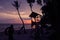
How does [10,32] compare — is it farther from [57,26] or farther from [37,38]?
[57,26]

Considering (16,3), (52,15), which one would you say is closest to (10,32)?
(52,15)

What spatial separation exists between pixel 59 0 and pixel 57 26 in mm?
456

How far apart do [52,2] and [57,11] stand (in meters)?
0.23

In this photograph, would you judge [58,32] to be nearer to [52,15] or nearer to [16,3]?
[52,15]

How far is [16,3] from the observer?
142 feet

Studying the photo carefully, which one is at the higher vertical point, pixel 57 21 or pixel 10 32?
pixel 57 21

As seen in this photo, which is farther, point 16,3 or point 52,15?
point 16,3

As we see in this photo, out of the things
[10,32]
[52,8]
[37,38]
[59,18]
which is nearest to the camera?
[59,18]

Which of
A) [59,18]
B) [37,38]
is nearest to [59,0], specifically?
[59,18]

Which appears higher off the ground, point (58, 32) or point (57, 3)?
Answer: point (57, 3)

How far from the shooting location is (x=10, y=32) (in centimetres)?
1499

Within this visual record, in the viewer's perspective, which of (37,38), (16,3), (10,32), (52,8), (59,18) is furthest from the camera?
(16,3)

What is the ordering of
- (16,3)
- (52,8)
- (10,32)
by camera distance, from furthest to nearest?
(16,3), (10,32), (52,8)

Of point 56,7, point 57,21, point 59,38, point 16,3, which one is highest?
point 56,7
